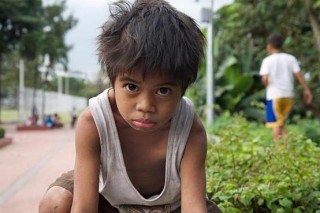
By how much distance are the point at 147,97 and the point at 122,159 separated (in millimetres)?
408

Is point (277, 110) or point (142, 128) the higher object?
point (142, 128)

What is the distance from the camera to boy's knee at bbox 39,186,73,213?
72.3 inches

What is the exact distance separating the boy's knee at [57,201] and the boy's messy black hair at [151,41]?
50 cm

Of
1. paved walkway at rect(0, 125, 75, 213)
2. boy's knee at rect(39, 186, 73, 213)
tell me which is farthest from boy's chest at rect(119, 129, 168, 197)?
paved walkway at rect(0, 125, 75, 213)

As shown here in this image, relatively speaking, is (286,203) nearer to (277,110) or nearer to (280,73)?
(277,110)

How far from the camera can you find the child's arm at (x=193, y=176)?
183 centimetres

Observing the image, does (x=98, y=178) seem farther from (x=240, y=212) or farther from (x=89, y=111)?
(x=240, y=212)

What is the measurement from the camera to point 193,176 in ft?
6.06

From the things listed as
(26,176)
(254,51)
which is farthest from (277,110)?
(254,51)

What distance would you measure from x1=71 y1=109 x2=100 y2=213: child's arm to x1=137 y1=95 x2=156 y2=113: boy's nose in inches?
12.7

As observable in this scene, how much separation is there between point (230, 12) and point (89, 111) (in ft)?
43.4

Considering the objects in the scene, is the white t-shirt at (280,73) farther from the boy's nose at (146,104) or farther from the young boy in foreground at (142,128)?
the boy's nose at (146,104)

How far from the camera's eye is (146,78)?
1.57 metres

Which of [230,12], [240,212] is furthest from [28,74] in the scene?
[240,212]
